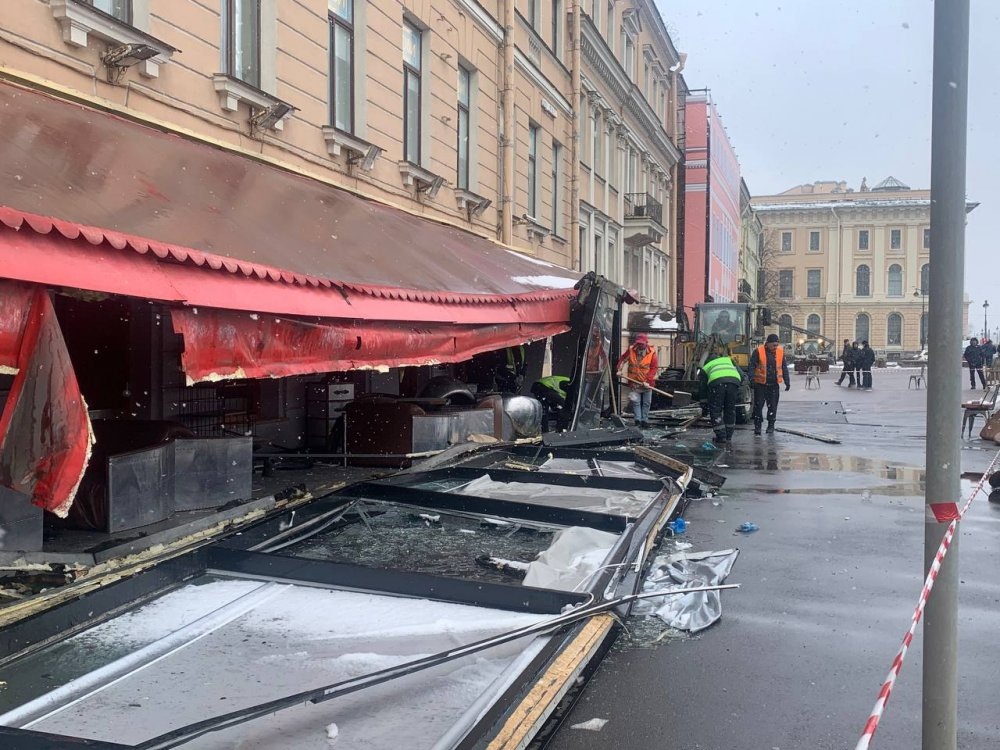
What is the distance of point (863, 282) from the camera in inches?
3241

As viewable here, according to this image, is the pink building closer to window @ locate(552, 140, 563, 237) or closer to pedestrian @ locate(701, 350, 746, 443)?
window @ locate(552, 140, 563, 237)

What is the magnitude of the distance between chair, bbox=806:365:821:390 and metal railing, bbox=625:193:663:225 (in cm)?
923

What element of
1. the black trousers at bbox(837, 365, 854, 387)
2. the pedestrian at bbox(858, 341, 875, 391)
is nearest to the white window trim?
the pedestrian at bbox(858, 341, 875, 391)

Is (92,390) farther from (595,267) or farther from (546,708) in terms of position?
(595,267)

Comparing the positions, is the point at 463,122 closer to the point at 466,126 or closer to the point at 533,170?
the point at 466,126

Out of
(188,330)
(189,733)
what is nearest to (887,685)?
(189,733)

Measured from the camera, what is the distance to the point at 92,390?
25.0ft

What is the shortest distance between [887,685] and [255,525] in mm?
3976

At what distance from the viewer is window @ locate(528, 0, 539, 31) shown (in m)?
17.0

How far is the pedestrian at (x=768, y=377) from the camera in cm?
1496

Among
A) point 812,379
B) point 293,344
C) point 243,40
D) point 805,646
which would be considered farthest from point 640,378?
point 812,379

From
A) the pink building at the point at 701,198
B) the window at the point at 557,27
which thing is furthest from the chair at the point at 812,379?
the window at the point at 557,27

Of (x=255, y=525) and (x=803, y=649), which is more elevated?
(x=255, y=525)

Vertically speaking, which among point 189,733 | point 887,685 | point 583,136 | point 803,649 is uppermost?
point 583,136
